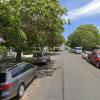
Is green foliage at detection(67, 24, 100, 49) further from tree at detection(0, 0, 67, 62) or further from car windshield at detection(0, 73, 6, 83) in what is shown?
car windshield at detection(0, 73, 6, 83)

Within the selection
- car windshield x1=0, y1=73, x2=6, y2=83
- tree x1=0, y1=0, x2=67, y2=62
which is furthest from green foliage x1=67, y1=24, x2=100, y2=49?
car windshield x1=0, y1=73, x2=6, y2=83

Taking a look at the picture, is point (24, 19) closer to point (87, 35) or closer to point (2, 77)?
point (2, 77)

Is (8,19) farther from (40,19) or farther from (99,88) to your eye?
(99,88)

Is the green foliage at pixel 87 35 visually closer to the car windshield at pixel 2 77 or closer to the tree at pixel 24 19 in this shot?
the tree at pixel 24 19

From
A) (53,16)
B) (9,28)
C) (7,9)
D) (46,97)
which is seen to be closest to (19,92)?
(46,97)

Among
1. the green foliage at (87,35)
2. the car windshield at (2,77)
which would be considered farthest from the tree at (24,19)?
the green foliage at (87,35)

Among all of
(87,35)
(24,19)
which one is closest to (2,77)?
(24,19)

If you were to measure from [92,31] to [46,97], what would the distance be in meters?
32.7

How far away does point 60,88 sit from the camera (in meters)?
5.68

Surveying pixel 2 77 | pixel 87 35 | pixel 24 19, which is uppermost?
pixel 87 35

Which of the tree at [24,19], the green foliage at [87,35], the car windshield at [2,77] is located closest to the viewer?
the car windshield at [2,77]

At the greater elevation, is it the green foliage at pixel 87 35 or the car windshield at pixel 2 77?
the green foliage at pixel 87 35

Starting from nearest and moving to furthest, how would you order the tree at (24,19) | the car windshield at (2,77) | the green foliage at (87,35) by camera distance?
the car windshield at (2,77) < the tree at (24,19) < the green foliage at (87,35)

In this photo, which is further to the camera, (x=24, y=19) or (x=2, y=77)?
(x=24, y=19)
